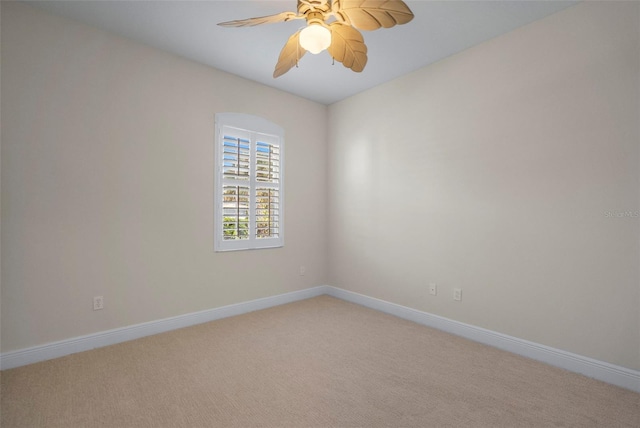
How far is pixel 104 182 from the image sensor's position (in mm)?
2717

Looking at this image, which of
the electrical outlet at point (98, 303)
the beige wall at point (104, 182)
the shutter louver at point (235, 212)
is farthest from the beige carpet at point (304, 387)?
the shutter louver at point (235, 212)

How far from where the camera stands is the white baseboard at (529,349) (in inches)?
84.7

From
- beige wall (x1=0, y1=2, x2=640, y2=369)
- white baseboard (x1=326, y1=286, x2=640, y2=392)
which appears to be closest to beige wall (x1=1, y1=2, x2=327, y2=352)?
beige wall (x1=0, y1=2, x2=640, y2=369)

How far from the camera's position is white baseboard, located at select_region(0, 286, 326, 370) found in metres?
2.36

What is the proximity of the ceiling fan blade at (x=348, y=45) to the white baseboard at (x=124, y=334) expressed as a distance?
2.79 metres

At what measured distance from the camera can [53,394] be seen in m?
1.99

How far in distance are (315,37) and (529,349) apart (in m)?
2.81

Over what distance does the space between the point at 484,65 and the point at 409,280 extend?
2226mm

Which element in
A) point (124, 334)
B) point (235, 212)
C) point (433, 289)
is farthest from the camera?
point (235, 212)

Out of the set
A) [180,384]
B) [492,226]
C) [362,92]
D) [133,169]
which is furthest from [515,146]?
[133,169]

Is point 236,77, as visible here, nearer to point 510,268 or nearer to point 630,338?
point 510,268

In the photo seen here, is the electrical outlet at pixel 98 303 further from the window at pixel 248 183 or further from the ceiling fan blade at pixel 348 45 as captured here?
the ceiling fan blade at pixel 348 45

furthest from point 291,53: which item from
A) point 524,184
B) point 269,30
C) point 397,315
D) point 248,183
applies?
point 397,315

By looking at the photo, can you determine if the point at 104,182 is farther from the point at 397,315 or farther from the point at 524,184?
the point at 524,184
